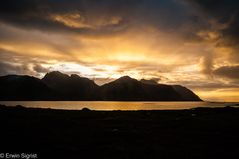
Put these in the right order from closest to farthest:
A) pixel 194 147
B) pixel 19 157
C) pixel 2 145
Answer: pixel 19 157 < pixel 2 145 < pixel 194 147

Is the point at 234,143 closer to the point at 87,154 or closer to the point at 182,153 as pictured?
the point at 182,153

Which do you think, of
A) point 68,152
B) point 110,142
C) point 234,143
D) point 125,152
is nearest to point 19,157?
point 68,152

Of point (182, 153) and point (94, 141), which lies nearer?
point (182, 153)

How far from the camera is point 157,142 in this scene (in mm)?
25062

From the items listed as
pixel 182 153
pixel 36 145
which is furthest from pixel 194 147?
pixel 36 145

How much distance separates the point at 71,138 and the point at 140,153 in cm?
991

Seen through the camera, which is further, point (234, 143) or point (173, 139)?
point (173, 139)

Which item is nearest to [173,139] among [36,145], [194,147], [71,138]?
[194,147]

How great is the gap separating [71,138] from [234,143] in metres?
18.2

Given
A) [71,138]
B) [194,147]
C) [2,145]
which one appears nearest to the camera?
[2,145]

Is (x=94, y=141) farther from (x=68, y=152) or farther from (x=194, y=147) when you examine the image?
(x=194, y=147)

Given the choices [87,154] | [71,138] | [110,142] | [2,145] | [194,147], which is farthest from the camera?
[71,138]

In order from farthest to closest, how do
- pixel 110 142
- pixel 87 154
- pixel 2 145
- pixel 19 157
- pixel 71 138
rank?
pixel 71 138
pixel 110 142
pixel 2 145
pixel 87 154
pixel 19 157

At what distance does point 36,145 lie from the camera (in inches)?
861
